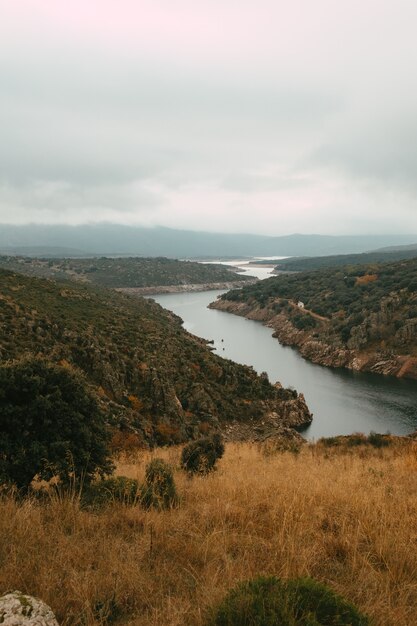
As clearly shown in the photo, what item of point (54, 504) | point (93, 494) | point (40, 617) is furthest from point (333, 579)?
point (93, 494)

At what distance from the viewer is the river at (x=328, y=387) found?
123ft

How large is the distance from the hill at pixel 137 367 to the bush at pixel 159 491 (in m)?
16.4

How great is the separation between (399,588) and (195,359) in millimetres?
37962

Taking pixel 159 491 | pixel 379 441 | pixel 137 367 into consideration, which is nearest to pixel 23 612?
pixel 159 491

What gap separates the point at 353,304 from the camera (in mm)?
75625

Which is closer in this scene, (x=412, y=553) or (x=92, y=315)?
(x=412, y=553)

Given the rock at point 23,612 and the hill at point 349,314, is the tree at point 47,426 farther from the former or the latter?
the hill at point 349,314

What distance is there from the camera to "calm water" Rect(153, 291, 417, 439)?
37.6 meters

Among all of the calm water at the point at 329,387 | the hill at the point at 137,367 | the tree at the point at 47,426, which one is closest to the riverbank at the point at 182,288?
the calm water at the point at 329,387

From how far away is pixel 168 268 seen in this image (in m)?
181

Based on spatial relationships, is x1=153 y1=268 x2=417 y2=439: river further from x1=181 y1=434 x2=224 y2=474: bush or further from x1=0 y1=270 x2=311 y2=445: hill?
x1=181 y1=434 x2=224 y2=474: bush

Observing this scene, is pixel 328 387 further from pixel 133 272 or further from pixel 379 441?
pixel 133 272

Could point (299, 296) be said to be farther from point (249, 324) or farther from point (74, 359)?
point (74, 359)

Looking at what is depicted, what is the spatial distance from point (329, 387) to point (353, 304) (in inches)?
1227
